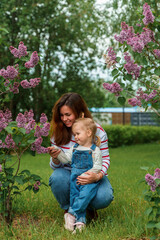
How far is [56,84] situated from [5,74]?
392 inches

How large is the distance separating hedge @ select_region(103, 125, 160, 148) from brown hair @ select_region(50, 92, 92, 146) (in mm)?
11159

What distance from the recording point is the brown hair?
3.22m

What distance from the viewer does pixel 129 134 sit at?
15.7 metres

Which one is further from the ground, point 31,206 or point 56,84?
point 56,84

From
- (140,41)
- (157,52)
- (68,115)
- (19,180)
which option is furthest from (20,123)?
(157,52)

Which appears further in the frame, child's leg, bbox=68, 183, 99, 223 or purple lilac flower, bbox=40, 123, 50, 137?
child's leg, bbox=68, 183, 99, 223

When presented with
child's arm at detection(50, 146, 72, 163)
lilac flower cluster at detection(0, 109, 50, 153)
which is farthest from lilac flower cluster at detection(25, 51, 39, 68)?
child's arm at detection(50, 146, 72, 163)

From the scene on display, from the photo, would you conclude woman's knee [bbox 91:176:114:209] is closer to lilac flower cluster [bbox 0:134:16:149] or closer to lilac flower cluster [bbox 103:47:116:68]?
lilac flower cluster [bbox 0:134:16:149]

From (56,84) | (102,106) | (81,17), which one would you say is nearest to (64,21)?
(81,17)

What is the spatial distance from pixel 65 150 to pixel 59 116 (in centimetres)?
37

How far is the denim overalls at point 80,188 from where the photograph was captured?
9.27ft

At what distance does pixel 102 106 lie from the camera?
13.4m

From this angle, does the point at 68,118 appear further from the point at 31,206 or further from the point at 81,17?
the point at 81,17

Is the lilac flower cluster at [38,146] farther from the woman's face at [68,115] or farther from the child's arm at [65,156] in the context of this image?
the woman's face at [68,115]
